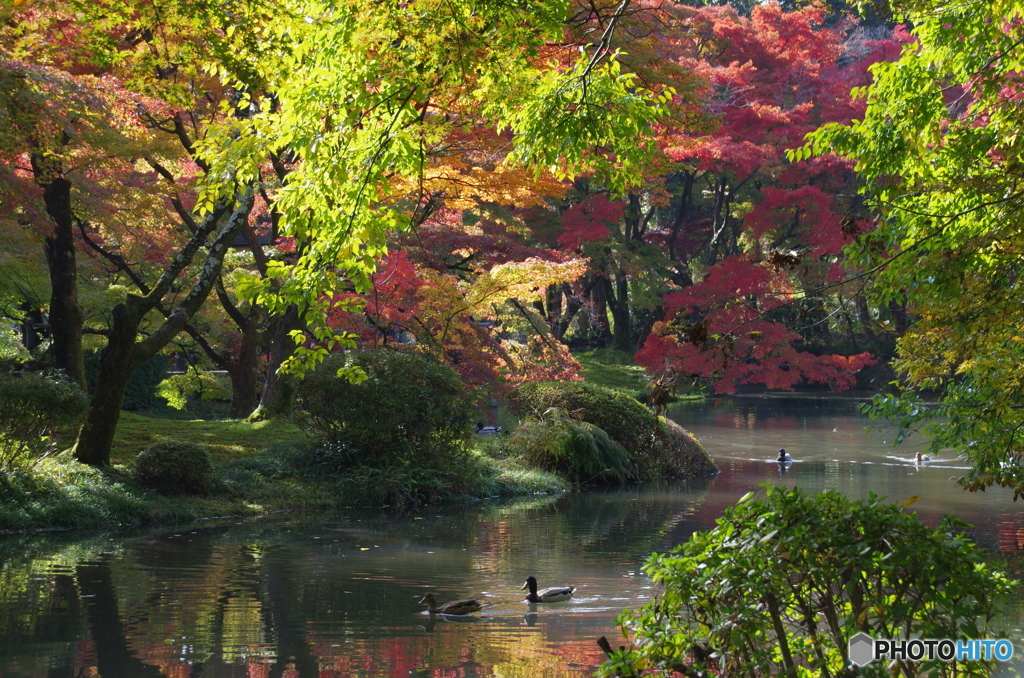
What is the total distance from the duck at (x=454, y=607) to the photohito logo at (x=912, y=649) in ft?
14.1

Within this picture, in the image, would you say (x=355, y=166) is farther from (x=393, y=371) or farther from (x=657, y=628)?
(x=393, y=371)

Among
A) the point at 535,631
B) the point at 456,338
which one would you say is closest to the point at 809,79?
the point at 456,338

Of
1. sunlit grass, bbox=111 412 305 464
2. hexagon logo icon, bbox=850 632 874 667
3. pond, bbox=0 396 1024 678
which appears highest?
sunlit grass, bbox=111 412 305 464

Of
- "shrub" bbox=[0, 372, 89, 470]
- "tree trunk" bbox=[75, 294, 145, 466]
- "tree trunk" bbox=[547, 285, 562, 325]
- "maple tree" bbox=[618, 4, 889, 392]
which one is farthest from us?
"tree trunk" bbox=[547, 285, 562, 325]

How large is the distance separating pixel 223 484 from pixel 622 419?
24.3 feet

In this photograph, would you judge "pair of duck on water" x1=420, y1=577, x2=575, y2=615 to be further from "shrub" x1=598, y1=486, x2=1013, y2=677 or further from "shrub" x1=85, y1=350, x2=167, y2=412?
"shrub" x1=85, y1=350, x2=167, y2=412

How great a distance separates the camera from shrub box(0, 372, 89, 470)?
11.0 metres

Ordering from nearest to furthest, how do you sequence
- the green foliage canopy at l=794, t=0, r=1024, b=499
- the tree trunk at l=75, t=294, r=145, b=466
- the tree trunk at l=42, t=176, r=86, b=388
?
the green foliage canopy at l=794, t=0, r=1024, b=499 < the tree trunk at l=75, t=294, r=145, b=466 < the tree trunk at l=42, t=176, r=86, b=388

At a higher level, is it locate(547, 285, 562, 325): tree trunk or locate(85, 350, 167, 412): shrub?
locate(547, 285, 562, 325): tree trunk

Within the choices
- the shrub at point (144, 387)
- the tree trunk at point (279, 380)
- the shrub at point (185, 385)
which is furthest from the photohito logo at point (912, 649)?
the shrub at point (144, 387)

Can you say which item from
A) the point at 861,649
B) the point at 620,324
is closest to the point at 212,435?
the point at 861,649

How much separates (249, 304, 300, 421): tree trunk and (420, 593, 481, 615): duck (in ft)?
34.3

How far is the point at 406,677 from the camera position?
19.4 feet

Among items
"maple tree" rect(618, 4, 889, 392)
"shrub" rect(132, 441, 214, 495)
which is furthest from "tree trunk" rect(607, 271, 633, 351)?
"shrub" rect(132, 441, 214, 495)
